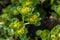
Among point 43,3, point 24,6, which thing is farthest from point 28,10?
point 43,3

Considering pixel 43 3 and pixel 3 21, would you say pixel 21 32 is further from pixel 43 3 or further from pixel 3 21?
pixel 43 3

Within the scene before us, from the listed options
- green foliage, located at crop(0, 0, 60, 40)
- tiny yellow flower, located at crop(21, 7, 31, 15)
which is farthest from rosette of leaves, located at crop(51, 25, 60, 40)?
tiny yellow flower, located at crop(21, 7, 31, 15)

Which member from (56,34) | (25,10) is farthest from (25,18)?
(56,34)

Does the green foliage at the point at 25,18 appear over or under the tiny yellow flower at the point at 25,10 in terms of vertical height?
under

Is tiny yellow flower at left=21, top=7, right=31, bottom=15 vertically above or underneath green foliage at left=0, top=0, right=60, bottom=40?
above

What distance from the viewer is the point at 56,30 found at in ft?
4.27

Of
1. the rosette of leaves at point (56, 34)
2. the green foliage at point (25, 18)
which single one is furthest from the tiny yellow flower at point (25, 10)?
the rosette of leaves at point (56, 34)

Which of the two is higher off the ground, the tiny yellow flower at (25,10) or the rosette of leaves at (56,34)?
the tiny yellow flower at (25,10)

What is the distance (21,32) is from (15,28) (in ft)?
0.18

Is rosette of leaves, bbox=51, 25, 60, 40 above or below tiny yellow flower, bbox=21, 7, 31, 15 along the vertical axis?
below

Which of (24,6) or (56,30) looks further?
(24,6)

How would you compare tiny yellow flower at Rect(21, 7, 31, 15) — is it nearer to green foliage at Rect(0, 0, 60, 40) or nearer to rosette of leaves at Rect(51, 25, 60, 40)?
green foliage at Rect(0, 0, 60, 40)

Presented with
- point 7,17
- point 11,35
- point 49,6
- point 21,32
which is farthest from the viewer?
point 49,6

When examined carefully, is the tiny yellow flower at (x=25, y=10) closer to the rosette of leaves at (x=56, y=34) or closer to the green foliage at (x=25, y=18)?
the green foliage at (x=25, y=18)
